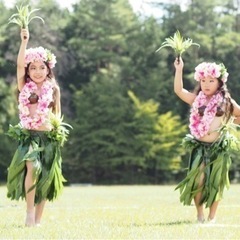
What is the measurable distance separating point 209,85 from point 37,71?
188 centimetres

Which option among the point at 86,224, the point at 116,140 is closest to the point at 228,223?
the point at 86,224

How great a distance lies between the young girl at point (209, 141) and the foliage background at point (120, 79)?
1160 inches

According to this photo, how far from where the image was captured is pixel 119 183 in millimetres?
39125

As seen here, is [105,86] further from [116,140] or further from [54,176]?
[54,176]

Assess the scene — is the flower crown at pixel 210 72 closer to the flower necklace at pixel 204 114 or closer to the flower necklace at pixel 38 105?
the flower necklace at pixel 204 114

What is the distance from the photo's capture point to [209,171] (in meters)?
8.28

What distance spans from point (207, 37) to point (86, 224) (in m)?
34.0

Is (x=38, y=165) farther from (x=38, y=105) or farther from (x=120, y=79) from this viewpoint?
(x=120, y=79)

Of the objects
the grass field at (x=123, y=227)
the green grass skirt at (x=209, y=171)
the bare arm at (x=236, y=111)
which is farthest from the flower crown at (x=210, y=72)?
the grass field at (x=123, y=227)

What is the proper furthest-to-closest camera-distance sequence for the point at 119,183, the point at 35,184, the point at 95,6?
1. the point at 95,6
2. the point at 119,183
3. the point at 35,184

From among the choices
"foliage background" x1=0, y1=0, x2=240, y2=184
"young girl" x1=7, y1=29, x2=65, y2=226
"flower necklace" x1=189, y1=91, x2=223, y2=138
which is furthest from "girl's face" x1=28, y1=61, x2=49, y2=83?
"foliage background" x1=0, y1=0, x2=240, y2=184

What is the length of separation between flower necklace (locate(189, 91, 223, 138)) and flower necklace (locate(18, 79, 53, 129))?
160 centimetres

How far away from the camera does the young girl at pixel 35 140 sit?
7703mm

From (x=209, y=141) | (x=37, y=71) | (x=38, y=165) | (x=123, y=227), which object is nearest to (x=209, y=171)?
(x=209, y=141)
